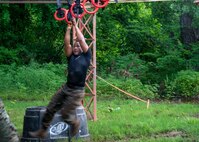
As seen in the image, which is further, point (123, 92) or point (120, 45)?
point (120, 45)

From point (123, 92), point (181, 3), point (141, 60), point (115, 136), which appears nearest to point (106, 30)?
point (141, 60)

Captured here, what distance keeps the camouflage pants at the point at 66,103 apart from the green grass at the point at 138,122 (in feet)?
12.7

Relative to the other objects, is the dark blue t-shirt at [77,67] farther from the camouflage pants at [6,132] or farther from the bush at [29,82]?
the bush at [29,82]

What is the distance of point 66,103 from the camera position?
774cm

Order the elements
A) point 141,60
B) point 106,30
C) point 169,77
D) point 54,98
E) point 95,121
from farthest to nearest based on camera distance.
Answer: point 106,30, point 141,60, point 169,77, point 95,121, point 54,98

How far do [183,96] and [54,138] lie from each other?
10.8 meters

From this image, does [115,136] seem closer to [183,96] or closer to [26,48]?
[183,96]

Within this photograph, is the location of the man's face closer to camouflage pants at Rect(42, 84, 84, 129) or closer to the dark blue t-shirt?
the dark blue t-shirt

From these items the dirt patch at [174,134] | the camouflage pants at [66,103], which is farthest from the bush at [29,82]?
the camouflage pants at [66,103]

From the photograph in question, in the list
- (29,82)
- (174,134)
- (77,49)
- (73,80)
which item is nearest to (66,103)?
(73,80)

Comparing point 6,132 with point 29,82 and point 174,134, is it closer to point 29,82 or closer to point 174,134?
point 174,134

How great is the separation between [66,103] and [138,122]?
6169 millimetres

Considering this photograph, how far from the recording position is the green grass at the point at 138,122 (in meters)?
11.9

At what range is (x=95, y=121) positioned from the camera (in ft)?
47.4
